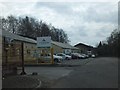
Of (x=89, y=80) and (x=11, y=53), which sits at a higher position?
(x=11, y=53)

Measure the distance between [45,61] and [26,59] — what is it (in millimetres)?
2797

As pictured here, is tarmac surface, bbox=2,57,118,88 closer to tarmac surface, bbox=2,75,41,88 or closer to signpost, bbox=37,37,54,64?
tarmac surface, bbox=2,75,41,88

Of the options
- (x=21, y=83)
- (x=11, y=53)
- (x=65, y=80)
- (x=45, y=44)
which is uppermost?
(x=45, y=44)

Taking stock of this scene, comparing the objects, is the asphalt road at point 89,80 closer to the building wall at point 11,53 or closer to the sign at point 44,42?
the building wall at point 11,53

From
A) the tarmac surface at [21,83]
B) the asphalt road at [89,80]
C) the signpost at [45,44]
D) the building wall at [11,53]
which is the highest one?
the signpost at [45,44]

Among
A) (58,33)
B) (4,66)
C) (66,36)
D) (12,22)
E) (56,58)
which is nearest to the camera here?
(4,66)

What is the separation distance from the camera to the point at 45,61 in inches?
1582

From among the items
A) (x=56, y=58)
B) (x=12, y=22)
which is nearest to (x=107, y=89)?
(x=56, y=58)

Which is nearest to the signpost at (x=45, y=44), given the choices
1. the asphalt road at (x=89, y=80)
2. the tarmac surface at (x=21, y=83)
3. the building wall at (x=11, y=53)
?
the asphalt road at (x=89, y=80)

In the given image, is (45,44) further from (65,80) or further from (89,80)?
(89,80)

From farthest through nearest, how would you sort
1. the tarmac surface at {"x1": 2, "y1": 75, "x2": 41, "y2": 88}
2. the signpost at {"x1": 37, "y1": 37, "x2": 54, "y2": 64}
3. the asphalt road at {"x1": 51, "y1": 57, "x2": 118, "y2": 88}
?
the signpost at {"x1": 37, "y1": 37, "x2": 54, "y2": 64}, the asphalt road at {"x1": 51, "y1": 57, "x2": 118, "y2": 88}, the tarmac surface at {"x1": 2, "y1": 75, "x2": 41, "y2": 88}

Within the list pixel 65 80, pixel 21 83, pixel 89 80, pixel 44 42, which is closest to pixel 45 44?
pixel 44 42

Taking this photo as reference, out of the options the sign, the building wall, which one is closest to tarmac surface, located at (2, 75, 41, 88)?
the building wall

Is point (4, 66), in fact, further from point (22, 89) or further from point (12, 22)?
point (12, 22)
